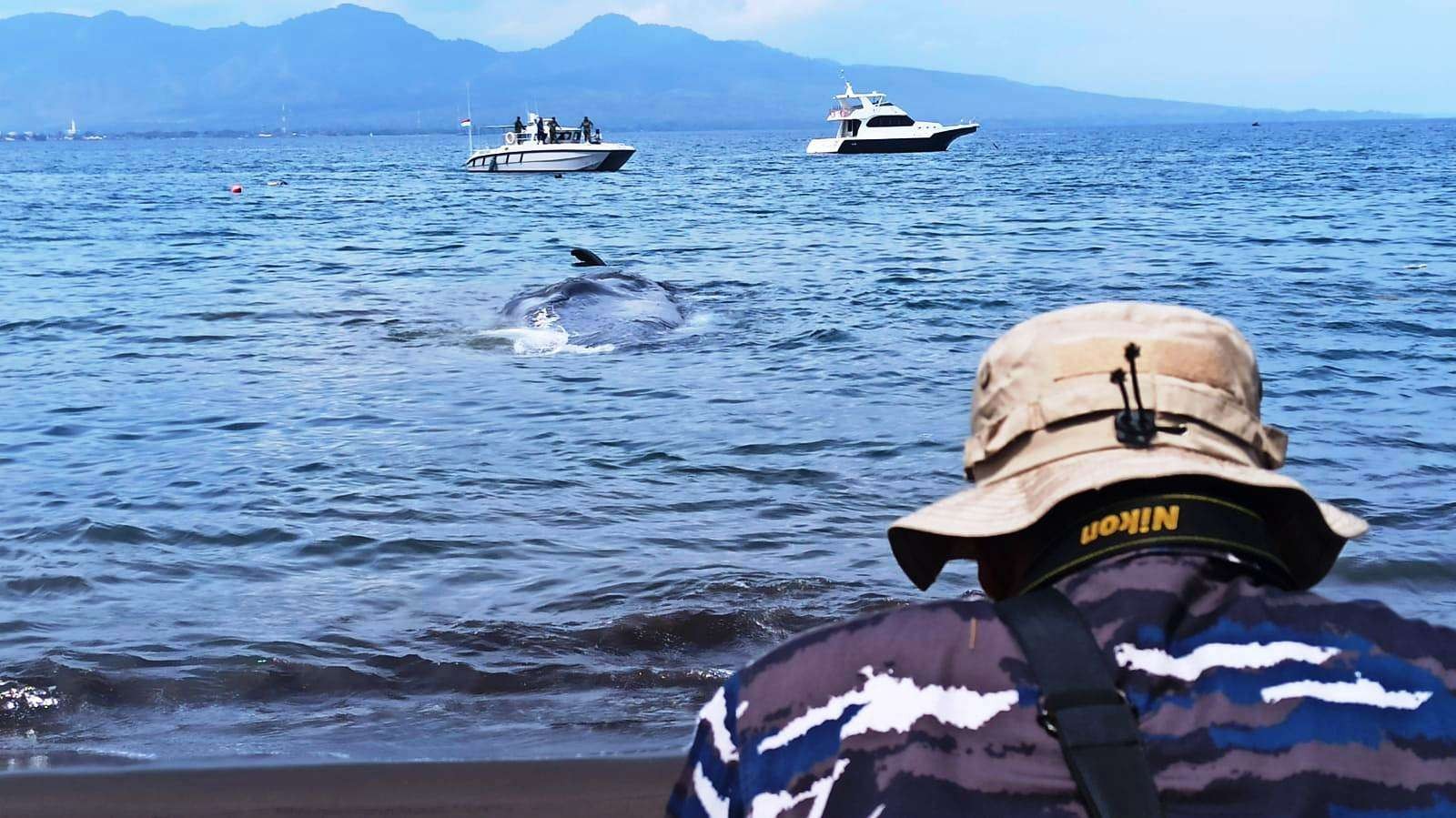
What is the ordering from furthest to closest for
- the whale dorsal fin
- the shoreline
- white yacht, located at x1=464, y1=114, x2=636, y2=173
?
white yacht, located at x1=464, y1=114, x2=636, y2=173
the whale dorsal fin
the shoreline

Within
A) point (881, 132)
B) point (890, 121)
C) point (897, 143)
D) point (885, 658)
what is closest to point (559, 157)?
point (881, 132)

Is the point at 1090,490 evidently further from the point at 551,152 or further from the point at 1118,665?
the point at 551,152

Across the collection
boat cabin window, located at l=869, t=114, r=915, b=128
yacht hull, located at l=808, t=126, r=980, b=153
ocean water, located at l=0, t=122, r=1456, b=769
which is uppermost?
boat cabin window, located at l=869, t=114, r=915, b=128

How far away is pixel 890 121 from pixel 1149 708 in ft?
258

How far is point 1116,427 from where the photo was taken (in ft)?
4.89

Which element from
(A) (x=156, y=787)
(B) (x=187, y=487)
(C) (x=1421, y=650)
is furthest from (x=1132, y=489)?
(B) (x=187, y=487)

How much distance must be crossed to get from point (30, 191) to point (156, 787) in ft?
177

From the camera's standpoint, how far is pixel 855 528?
24.3 ft

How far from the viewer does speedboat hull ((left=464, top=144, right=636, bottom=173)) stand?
59250mm

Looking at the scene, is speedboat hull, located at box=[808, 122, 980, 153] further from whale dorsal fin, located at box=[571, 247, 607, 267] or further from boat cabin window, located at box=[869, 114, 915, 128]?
whale dorsal fin, located at box=[571, 247, 607, 267]

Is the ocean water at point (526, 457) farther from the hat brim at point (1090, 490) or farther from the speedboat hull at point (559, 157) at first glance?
the speedboat hull at point (559, 157)

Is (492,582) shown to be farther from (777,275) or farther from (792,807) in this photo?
(777,275)

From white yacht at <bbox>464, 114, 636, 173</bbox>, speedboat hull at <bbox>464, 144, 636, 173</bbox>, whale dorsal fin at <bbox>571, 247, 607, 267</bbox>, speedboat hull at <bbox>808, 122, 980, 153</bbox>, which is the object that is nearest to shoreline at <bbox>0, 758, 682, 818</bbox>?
whale dorsal fin at <bbox>571, 247, 607, 267</bbox>

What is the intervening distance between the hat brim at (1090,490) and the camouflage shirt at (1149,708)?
82 mm
